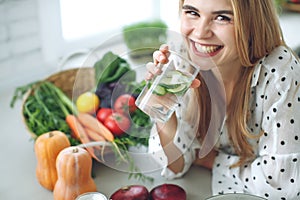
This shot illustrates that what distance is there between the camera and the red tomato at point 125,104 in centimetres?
117

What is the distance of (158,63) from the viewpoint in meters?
1.07

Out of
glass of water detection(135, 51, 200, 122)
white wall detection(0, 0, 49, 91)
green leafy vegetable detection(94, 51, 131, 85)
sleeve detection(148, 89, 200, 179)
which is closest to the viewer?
glass of water detection(135, 51, 200, 122)

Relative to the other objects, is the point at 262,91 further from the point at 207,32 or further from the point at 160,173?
the point at 160,173

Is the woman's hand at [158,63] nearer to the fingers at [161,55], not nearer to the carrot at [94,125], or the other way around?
the fingers at [161,55]

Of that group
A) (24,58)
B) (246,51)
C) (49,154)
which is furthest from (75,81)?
(24,58)

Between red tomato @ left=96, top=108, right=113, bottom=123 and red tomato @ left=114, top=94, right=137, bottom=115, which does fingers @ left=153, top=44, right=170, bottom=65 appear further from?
red tomato @ left=96, top=108, right=113, bottom=123

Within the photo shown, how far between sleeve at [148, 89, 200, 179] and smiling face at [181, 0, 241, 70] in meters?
0.09

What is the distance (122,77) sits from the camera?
4.41 ft

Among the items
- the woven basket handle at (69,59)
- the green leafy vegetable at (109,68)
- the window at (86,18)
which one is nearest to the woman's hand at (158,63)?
the green leafy vegetable at (109,68)

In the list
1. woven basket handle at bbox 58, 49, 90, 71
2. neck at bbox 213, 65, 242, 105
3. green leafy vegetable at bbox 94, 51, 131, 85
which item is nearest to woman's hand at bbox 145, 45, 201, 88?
neck at bbox 213, 65, 242, 105

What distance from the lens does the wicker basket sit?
1.28 metres

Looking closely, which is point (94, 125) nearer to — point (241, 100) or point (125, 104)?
point (125, 104)

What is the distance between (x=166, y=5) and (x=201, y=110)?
3.84ft

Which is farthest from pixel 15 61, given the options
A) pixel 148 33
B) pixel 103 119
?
pixel 148 33
